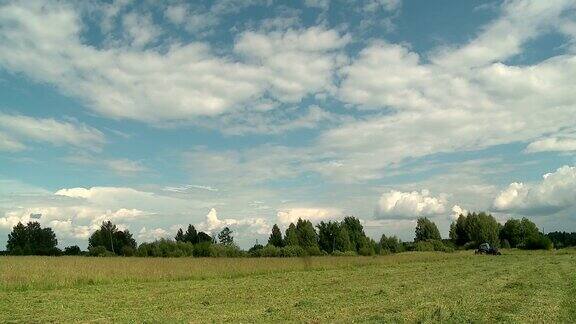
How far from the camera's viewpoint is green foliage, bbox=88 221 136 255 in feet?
430

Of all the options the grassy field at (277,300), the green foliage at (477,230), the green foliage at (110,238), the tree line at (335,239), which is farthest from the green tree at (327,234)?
the grassy field at (277,300)

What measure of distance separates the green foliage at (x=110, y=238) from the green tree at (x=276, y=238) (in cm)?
3931

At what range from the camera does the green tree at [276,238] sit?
117 m

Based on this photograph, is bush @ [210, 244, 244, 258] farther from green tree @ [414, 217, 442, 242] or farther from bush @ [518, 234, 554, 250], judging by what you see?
green tree @ [414, 217, 442, 242]

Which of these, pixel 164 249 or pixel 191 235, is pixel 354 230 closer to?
pixel 191 235

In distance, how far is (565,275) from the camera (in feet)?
87.0

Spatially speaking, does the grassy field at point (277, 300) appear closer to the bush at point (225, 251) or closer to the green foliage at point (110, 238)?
the bush at point (225, 251)

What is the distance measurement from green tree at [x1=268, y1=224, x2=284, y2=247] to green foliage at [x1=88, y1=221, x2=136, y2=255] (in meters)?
39.3

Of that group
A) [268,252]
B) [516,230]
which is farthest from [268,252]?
[516,230]

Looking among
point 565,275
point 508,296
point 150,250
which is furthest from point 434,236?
point 508,296

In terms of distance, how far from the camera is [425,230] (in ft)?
444

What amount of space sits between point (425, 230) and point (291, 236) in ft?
140

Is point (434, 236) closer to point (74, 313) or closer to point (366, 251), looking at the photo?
point (366, 251)

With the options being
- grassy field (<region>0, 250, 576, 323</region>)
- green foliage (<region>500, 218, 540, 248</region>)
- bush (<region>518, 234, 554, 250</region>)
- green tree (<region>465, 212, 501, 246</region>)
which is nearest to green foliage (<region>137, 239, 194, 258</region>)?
grassy field (<region>0, 250, 576, 323</region>)
